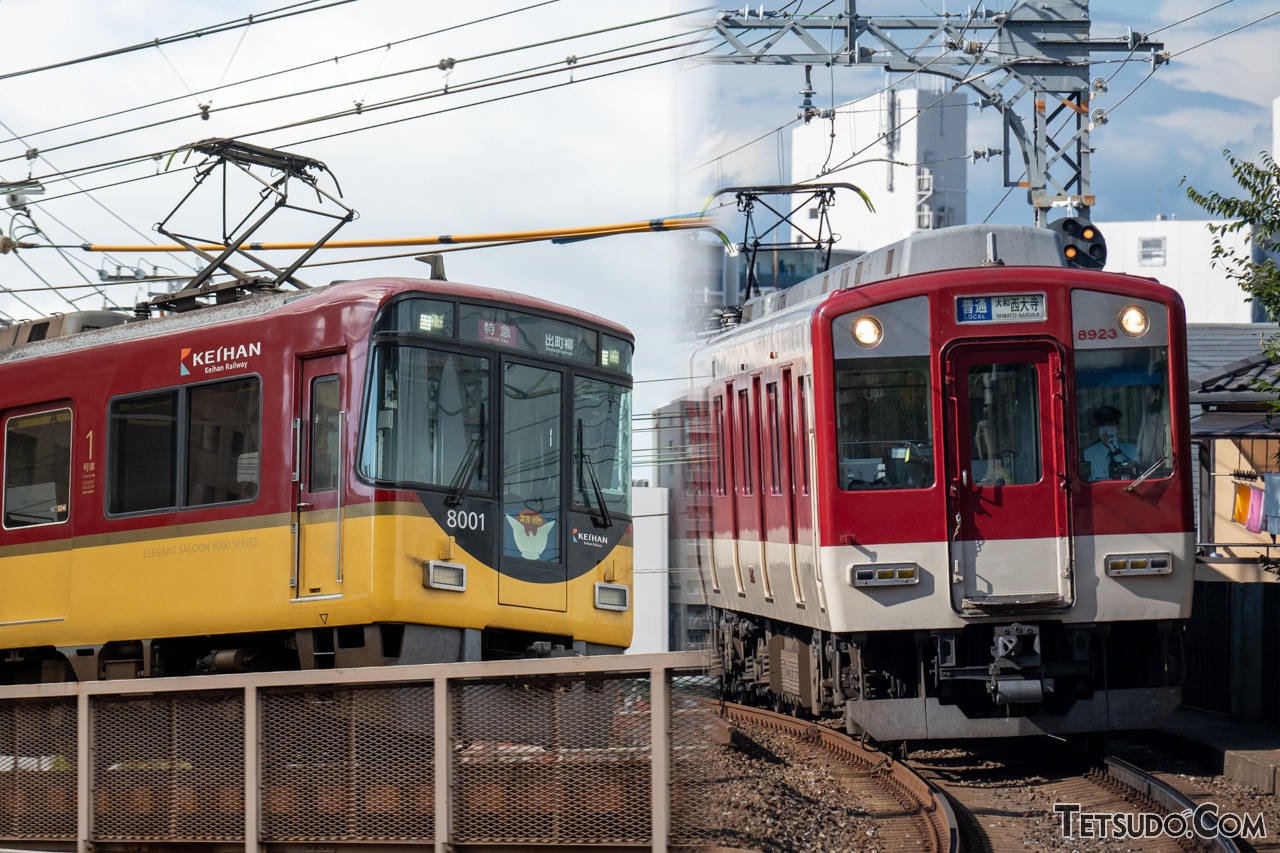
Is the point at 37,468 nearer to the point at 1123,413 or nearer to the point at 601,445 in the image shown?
the point at 601,445

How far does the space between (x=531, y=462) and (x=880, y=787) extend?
3410mm

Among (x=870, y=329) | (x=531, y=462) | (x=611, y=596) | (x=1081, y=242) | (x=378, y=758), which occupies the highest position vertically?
(x=1081, y=242)

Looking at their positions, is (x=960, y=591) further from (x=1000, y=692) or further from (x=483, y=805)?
(x=483, y=805)

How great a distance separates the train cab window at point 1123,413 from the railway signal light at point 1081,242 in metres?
1.49

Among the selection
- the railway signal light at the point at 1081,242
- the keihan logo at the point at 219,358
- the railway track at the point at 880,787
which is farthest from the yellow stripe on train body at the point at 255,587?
the railway signal light at the point at 1081,242

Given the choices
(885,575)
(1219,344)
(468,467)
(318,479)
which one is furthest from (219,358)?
(1219,344)

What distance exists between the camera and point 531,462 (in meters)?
9.65

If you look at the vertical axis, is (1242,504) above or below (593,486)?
below

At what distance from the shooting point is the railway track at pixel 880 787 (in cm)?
839

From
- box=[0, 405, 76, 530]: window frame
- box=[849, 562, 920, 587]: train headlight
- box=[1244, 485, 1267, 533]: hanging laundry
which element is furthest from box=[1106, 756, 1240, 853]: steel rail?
box=[0, 405, 76, 530]: window frame

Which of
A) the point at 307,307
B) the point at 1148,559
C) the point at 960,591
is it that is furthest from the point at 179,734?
the point at 1148,559

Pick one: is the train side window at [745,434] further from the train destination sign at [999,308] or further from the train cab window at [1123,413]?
the train cab window at [1123,413]

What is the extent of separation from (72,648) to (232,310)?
2837 millimetres

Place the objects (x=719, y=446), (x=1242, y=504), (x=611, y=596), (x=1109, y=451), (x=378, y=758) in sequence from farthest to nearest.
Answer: (x=1242, y=504), (x=719, y=446), (x=1109, y=451), (x=611, y=596), (x=378, y=758)
